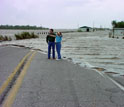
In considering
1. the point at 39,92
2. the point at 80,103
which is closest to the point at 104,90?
the point at 80,103

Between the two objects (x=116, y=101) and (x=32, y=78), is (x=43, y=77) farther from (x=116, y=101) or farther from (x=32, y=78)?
(x=116, y=101)

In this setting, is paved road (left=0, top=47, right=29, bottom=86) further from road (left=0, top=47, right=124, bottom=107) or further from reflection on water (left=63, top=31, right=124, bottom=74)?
reflection on water (left=63, top=31, right=124, bottom=74)

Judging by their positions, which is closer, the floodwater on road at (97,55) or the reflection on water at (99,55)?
the floodwater on road at (97,55)

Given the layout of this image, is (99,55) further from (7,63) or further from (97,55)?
(7,63)

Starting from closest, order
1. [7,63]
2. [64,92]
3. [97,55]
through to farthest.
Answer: [64,92]
[7,63]
[97,55]

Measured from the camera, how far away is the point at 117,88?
20.1ft

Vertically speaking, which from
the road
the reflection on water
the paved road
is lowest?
the reflection on water

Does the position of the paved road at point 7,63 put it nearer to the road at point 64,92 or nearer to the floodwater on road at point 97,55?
the road at point 64,92

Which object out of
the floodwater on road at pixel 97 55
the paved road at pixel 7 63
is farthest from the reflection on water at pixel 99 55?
the paved road at pixel 7 63

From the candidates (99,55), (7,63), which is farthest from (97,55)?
(7,63)

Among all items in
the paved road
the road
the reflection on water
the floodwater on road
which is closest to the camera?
the road

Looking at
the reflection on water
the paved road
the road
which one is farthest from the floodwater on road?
the paved road

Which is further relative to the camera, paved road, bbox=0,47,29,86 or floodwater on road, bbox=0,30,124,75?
floodwater on road, bbox=0,30,124,75

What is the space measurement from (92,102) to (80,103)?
11.4 inches
